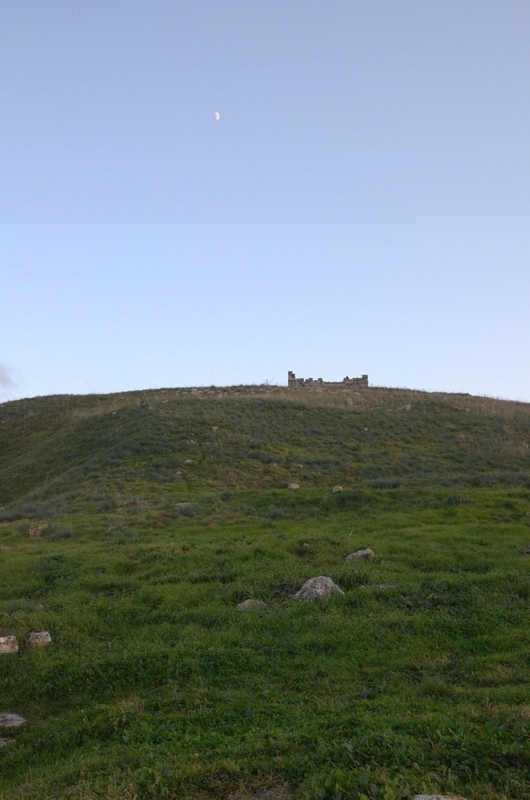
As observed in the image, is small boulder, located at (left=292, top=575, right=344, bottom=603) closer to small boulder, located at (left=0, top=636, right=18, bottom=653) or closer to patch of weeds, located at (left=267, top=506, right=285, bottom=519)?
small boulder, located at (left=0, top=636, right=18, bottom=653)

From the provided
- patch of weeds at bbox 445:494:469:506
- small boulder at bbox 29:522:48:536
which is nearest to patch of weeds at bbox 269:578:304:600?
patch of weeds at bbox 445:494:469:506

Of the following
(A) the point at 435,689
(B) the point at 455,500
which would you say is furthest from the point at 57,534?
(A) the point at 435,689

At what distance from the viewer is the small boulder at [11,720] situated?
6922 millimetres

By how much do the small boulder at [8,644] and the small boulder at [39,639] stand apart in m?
→ 0.22

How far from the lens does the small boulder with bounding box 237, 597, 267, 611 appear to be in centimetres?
966

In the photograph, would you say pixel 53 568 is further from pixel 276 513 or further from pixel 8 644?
pixel 276 513

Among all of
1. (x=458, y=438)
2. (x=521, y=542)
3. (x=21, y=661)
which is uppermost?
(x=458, y=438)

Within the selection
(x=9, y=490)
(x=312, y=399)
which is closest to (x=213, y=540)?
(x=9, y=490)

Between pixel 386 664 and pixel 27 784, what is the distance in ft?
14.3

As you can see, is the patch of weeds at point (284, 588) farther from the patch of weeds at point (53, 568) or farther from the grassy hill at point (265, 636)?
the patch of weeds at point (53, 568)

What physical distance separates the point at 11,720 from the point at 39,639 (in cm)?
179

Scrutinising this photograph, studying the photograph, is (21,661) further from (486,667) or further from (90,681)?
(486,667)

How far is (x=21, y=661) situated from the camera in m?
8.33

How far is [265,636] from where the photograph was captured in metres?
8.60
